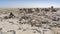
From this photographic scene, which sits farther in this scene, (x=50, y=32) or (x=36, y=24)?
(x=36, y=24)

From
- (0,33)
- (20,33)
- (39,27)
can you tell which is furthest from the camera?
(39,27)

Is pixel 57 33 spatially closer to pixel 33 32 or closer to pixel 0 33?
pixel 33 32

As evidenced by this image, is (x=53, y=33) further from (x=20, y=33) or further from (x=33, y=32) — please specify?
(x=20, y=33)

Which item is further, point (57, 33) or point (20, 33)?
point (20, 33)

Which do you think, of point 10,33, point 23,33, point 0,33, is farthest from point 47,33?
point 0,33

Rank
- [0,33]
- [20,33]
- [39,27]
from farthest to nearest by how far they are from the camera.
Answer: [39,27] < [20,33] < [0,33]

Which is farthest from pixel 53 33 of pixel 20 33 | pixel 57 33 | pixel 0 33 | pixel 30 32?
pixel 0 33

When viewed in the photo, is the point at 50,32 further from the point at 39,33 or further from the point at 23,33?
the point at 23,33
